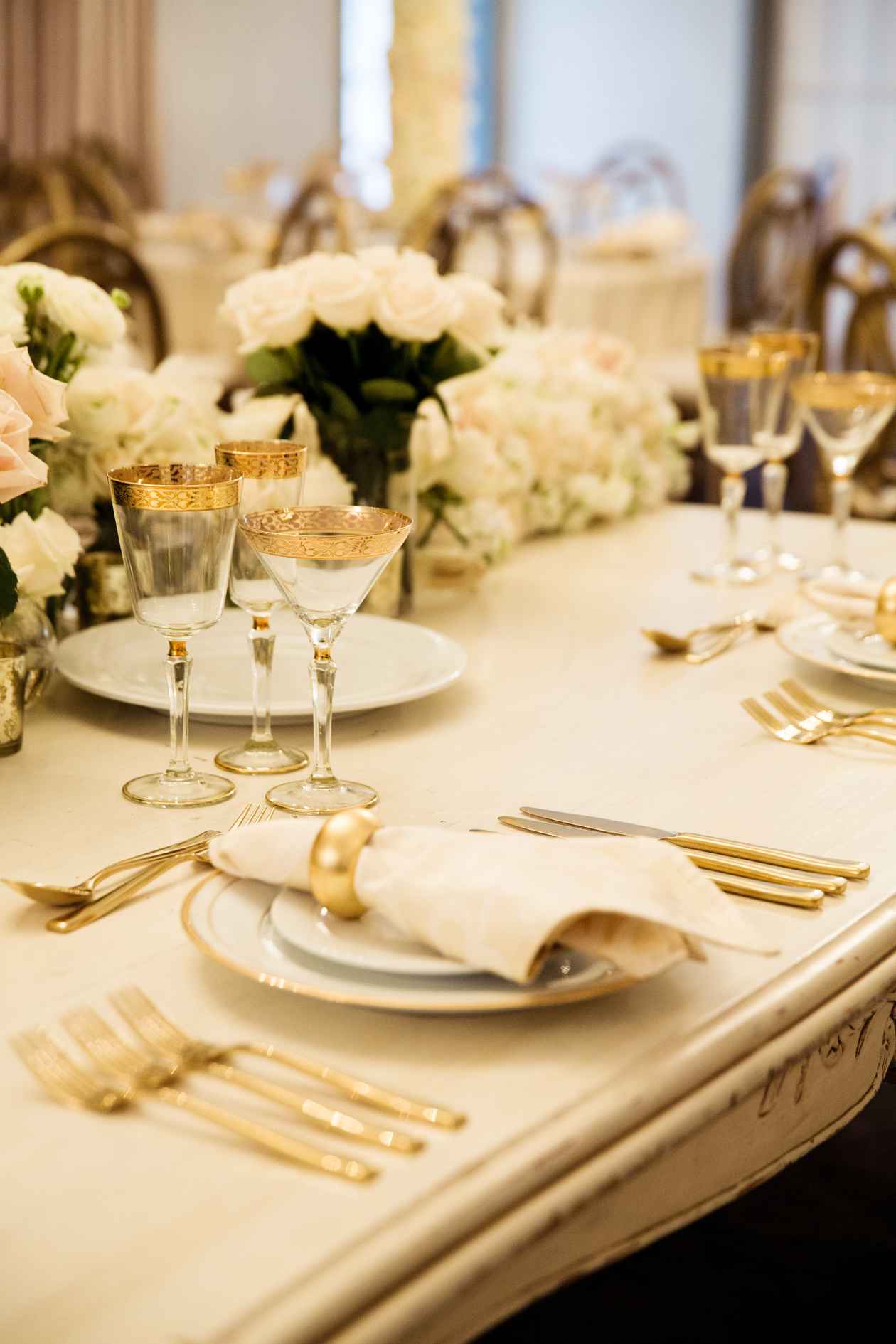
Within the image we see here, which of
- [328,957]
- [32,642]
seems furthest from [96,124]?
[328,957]

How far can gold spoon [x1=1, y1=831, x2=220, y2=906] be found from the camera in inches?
28.5

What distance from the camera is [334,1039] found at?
0.61 metres

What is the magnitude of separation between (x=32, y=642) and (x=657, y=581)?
71cm

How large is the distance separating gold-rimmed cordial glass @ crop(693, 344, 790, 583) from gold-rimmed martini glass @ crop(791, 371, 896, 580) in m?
0.03

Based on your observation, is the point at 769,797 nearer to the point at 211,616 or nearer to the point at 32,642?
the point at 211,616

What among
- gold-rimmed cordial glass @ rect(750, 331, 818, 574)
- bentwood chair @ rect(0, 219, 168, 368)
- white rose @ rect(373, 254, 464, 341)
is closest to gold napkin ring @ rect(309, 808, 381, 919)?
white rose @ rect(373, 254, 464, 341)

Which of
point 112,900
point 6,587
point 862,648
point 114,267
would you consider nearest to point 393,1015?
point 112,900

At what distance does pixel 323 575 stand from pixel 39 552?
275 millimetres

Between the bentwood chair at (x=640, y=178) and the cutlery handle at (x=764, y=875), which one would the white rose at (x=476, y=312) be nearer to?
the cutlery handle at (x=764, y=875)

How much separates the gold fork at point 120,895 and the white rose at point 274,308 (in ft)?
1.89

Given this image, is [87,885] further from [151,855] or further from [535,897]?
[535,897]

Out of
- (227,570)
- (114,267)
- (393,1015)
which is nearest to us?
(393,1015)

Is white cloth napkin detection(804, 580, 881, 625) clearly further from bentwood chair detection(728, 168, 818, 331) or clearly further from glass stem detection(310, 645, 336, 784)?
bentwood chair detection(728, 168, 818, 331)

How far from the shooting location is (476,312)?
1.31 m
